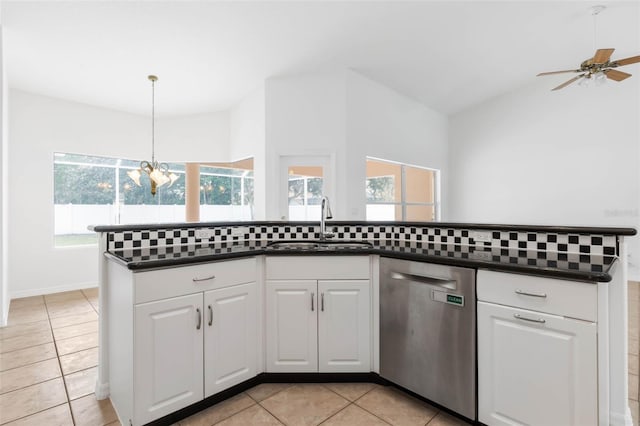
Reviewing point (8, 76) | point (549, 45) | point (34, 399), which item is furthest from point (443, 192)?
point (8, 76)

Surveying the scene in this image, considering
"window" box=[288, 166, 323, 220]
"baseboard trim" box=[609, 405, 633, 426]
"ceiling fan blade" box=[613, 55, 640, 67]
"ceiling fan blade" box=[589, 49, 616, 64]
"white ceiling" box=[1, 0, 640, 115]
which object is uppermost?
"white ceiling" box=[1, 0, 640, 115]

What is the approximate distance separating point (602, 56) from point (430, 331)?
3550 mm

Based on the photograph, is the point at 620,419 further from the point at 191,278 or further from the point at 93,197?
the point at 93,197

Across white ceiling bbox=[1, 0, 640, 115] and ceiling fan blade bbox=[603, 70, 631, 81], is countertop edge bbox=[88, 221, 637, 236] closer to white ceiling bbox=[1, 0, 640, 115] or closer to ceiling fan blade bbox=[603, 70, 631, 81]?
white ceiling bbox=[1, 0, 640, 115]

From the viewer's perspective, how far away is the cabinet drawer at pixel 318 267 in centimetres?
196

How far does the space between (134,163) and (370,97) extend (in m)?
4.18

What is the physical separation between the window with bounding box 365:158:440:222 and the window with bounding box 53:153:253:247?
215 cm

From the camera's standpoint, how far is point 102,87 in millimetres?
4090

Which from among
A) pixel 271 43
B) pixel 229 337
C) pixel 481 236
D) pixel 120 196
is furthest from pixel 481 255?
pixel 120 196

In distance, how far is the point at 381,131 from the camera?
4387 millimetres

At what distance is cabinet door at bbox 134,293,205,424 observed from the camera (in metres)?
1.48

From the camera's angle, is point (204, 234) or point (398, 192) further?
point (398, 192)

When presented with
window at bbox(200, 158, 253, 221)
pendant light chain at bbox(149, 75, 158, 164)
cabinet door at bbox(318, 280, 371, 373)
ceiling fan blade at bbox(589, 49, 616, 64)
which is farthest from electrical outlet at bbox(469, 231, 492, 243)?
window at bbox(200, 158, 253, 221)

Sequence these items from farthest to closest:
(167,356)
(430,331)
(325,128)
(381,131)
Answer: (381,131)
(325,128)
(430,331)
(167,356)
